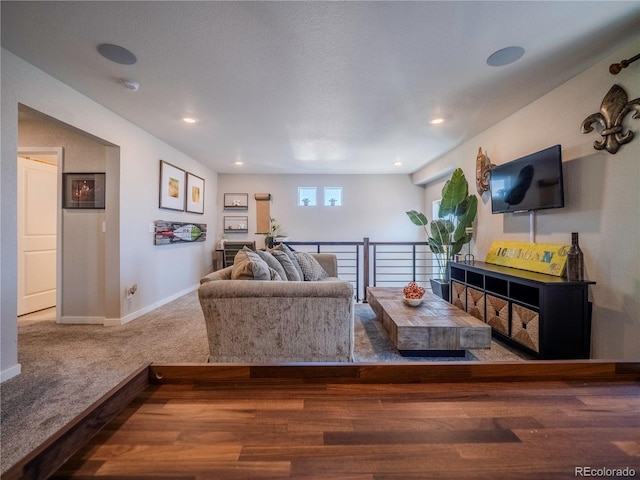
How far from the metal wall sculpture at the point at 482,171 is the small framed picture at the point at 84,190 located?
4.69m

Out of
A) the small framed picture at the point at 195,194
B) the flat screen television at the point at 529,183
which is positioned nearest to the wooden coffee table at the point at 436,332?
the flat screen television at the point at 529,183

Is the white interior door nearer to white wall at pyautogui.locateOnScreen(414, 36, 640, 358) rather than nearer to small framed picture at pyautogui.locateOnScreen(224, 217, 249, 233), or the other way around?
small framed picture at pyautogui.locateOnScreen(224, 217, 249, 233)

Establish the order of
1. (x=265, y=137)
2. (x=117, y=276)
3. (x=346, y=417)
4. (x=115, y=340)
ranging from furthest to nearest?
(x=265, y=137) < (x=117, y=276) < (x=115, y=340) < (x=346, y=417)

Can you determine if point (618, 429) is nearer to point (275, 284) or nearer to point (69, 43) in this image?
point (275, 284)

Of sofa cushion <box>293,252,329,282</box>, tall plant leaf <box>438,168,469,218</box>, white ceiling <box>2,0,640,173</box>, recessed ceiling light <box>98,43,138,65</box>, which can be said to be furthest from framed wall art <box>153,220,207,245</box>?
tall plant leaf <box>438,168,469,218</box>

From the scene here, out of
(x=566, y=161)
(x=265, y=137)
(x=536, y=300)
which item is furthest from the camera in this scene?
(x=265, y=137)

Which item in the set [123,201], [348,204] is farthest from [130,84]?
[348,204]

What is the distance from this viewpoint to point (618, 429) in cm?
74

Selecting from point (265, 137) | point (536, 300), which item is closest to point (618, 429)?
point (536, 300)

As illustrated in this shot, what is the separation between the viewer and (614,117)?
2.00 metres

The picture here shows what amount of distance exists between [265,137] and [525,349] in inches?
148

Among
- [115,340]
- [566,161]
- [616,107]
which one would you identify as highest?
[616,107]

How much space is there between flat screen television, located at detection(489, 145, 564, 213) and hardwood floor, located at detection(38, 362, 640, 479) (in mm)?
1972

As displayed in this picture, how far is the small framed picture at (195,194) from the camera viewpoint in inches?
185
